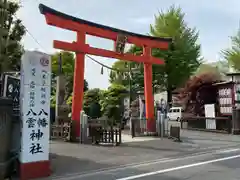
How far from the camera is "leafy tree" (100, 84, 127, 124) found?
88.8 ft

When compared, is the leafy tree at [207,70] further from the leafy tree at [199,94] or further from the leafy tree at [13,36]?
the leafy tree at [13,36]

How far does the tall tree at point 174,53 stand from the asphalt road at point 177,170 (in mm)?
26846

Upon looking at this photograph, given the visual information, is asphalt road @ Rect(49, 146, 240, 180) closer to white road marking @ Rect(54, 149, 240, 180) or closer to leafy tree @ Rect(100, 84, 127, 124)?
white road marking @ Rect(54, 149, 240, 180)

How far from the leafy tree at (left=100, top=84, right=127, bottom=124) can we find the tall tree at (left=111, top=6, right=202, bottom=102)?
878cm

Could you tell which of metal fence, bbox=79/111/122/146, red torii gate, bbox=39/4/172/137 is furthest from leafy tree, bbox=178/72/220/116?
metal fence, bbox=79/111/122/146

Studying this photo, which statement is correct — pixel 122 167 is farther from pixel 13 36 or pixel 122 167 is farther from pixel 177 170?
pixel 13 36

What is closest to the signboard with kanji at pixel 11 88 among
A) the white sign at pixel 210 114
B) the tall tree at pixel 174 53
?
the white sign at pixel 210 114

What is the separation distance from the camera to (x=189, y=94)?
87.6 feet

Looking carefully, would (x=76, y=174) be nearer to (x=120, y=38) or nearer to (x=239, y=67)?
(x=120, y=38)

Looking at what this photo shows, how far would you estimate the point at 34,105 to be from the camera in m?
8.07

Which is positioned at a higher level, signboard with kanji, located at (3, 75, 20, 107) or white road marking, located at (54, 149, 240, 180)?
signboard with kanji, located at (3, 75, 20, 107)

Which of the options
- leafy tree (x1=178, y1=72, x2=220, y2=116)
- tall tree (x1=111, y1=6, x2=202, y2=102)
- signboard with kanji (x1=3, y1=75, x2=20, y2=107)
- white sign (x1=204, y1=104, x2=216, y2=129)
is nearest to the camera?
signboard with kanji (x1=3, y1=75, x2=20, y2=107)

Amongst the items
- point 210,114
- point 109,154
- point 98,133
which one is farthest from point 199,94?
point 109,154

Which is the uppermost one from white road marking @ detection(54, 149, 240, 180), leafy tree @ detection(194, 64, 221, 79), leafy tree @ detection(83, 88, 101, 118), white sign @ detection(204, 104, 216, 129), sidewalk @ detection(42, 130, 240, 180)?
leafy tree @ detection(194, 64, 221, 79)
